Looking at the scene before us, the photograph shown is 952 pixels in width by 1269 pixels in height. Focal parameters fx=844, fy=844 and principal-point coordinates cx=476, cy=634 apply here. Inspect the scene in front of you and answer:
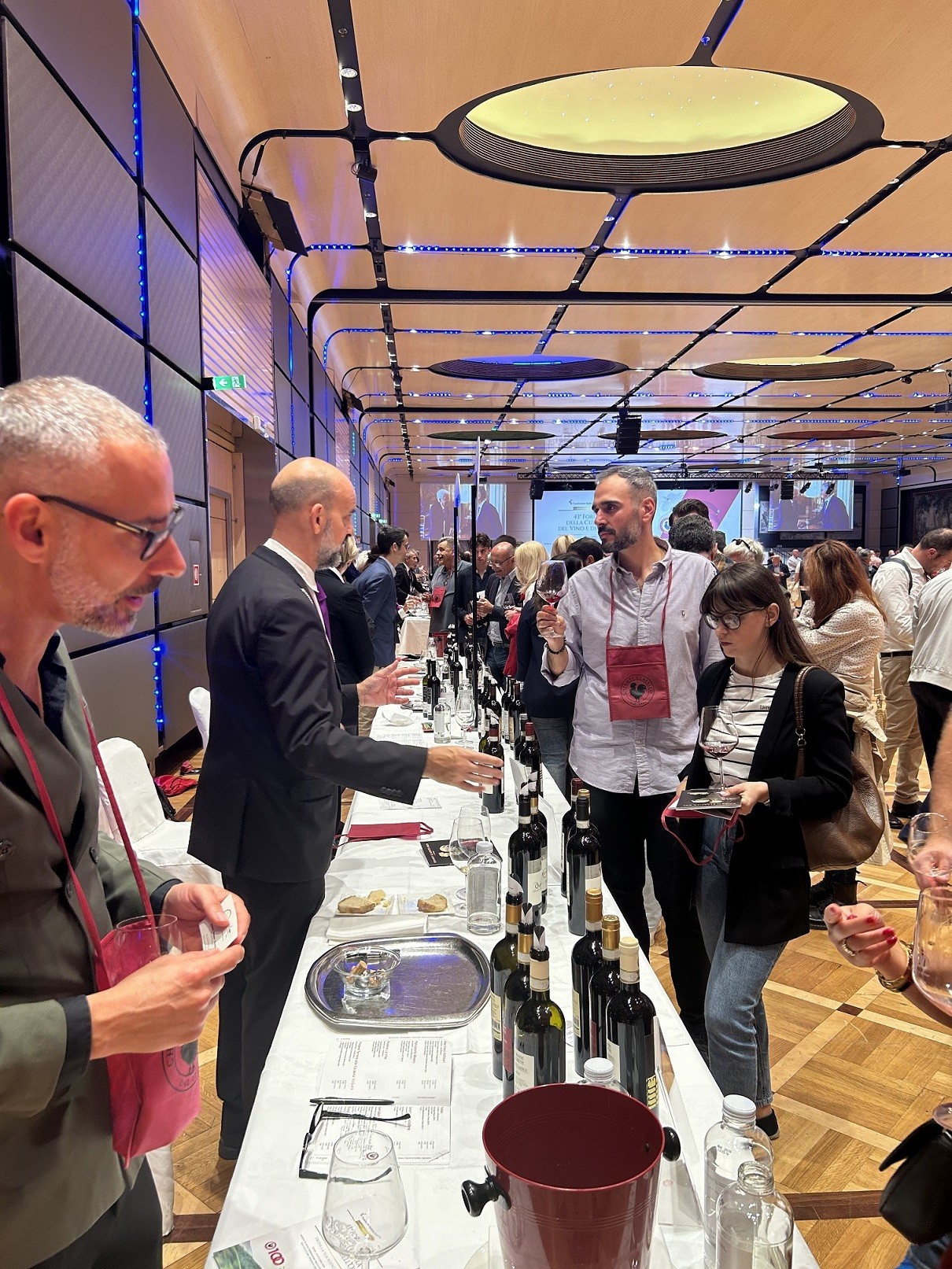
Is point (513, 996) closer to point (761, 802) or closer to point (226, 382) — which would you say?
point (761, 802)

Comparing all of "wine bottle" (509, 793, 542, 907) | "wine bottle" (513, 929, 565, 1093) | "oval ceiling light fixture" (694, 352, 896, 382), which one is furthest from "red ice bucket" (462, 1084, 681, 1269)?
"oval ceiling light fixture" (694, 352, 896, 382)

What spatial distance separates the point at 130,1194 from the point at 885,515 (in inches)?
1103

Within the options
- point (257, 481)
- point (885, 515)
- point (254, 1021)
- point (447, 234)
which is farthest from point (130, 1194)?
point (885, 515)

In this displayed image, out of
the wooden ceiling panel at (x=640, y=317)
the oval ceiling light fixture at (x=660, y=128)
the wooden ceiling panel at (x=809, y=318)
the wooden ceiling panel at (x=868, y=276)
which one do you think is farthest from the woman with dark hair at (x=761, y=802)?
the wooden ceiling panel at (x=809, y=318)

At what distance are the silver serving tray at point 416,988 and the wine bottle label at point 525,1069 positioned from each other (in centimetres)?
28

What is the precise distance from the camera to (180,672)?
436 centimetres

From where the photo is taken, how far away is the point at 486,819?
7.18ft

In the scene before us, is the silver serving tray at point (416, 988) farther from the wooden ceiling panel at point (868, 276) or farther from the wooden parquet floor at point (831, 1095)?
the wooden ceiling panel at point (868, 276)

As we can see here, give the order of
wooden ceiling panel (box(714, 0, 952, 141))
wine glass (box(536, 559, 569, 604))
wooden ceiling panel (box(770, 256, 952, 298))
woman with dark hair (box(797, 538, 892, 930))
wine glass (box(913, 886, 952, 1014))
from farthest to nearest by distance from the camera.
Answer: wooden ceiling panel (box(770, 256, 952, 298)) < woman with dark hair (box(797, 538, 892, 930)) < wooden ceiling panel (box(714, 0, 952, 141)) < wine glass (box(536, 559, 569, 604)) < wine glass (box(913, 886, 952, 1014))

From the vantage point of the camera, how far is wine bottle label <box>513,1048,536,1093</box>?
1.15 m

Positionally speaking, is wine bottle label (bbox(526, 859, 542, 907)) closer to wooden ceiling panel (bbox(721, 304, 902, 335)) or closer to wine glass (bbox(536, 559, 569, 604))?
wine glass (bbox(536, 559, 569, 604))

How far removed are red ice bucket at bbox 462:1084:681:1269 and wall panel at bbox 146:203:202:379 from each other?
3708mm

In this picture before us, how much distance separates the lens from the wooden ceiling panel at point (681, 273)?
6.29 metres

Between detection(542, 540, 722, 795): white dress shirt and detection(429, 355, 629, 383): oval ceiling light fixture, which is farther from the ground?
detection(429, 355, 629, 383): oval ceiling light fixture
